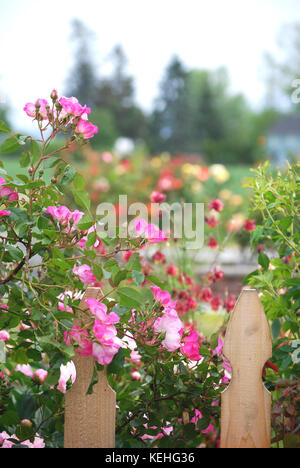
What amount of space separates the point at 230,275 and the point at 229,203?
2306 mm

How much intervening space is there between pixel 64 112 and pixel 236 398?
696 millimetres

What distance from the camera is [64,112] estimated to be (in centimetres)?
104

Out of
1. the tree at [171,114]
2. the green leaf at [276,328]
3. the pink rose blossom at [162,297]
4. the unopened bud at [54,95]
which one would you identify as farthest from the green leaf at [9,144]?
the tree at [171,114]

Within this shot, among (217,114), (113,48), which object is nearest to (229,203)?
(217,114)

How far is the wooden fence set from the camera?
105 centimetres

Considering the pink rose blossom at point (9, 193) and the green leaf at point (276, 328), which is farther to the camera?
the green leaf at point (276, 328)

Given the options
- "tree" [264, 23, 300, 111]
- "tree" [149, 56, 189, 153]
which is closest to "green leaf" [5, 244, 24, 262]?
"tree" [264, 23, 300, 111]

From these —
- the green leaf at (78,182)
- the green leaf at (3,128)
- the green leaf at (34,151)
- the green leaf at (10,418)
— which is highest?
the green leaf at (3,128)

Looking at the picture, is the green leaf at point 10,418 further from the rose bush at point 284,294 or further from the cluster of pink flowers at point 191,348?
the rose bush at point 284,294

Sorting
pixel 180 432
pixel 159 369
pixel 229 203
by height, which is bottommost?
pixel 180 432

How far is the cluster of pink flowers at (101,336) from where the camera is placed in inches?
36.8

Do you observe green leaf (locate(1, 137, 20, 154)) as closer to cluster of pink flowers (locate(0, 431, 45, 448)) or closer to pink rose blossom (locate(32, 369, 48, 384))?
pink rose blossom (locate(32, 369, 48, 384))

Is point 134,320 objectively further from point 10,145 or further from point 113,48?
point 113,48

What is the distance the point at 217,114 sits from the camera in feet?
121
